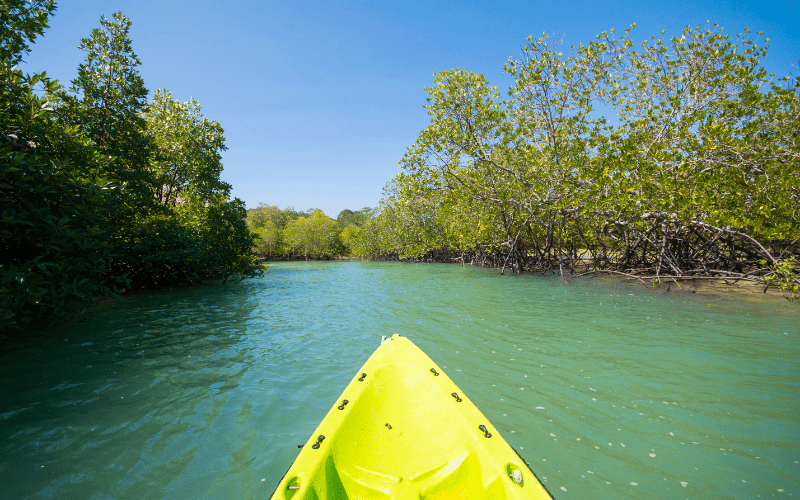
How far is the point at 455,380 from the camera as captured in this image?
13.9 feet

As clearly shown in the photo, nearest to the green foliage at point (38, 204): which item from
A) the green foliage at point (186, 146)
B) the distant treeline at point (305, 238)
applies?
the green foliage at point (186, 146)

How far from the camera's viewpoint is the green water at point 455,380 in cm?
253

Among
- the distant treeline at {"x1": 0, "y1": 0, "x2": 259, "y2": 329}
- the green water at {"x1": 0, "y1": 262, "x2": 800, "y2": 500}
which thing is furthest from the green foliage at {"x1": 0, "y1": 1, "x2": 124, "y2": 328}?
the green water at {"x1": 0, "y1": 262, "x2": 800, "y2": 500}

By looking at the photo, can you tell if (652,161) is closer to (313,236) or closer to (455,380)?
(455,380)

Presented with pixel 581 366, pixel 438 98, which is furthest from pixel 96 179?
pixel 438 98

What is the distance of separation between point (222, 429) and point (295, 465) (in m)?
1.94

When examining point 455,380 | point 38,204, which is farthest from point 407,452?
point 38,204

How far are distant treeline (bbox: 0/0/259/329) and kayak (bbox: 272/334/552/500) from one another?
14.4 feet

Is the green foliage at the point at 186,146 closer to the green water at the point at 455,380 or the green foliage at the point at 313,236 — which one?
the green water at the point at 455,380

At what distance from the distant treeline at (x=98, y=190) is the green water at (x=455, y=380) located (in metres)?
1.31

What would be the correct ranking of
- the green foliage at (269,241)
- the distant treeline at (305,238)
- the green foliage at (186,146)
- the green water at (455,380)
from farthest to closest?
1. the distant treeline at (305,238)
2. the green foliage at (269,241)
3. the green foliage at (186,146)
4. the green water at (455,380)

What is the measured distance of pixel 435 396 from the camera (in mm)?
2660

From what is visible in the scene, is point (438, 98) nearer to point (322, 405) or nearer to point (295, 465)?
point (322, 405)

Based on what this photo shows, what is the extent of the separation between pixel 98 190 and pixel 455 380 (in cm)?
653
